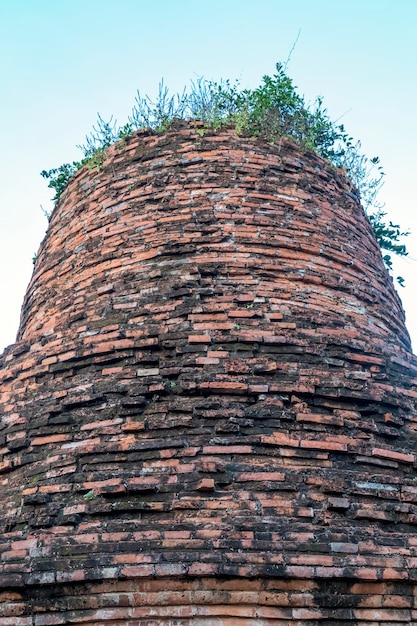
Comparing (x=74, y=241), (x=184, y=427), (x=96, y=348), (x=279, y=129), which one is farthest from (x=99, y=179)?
(x=184, y=427)

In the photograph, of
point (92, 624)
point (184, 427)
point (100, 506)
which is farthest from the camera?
point (184, 427)

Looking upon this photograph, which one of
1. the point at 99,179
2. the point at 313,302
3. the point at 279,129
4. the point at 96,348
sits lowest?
the point at 96,348

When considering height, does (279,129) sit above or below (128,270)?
above

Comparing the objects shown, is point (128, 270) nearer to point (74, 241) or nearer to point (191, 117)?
point (74, 241)

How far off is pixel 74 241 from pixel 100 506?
2.64m

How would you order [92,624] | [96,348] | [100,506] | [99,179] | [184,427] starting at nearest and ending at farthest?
[92,624] < [100,506] < [184,427] < [96,348] < [99,179]

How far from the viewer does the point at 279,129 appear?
Result: 5.79 metres

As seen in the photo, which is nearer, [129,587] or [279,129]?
[129,587]

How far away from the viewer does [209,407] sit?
3736 millimetres

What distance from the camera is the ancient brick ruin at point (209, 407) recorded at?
304cm

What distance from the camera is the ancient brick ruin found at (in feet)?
9.96

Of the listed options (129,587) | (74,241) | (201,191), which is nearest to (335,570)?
(129,587)

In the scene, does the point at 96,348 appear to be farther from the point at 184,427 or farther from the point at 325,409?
the point at 325,409

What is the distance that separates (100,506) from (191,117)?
367cm
